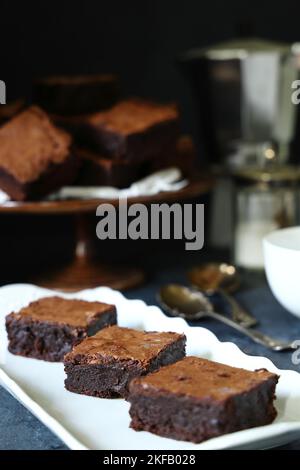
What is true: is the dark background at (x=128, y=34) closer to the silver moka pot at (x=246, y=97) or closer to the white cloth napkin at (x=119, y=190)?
the silver moka pot at (x=246, y=97)

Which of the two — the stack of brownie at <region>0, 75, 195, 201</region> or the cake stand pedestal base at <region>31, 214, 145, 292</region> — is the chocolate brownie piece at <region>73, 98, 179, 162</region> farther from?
the cake stand pedestal base at <region>31, 214, 145, 292</region>

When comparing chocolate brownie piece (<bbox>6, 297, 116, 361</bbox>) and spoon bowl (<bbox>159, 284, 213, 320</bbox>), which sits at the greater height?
chocolate brownie piece (<bbox>6, 297, 116, 361</bbox>)

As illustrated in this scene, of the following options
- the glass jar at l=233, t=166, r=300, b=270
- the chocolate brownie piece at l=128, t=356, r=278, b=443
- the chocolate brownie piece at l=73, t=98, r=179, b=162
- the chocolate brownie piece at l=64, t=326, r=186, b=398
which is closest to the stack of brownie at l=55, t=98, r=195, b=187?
the chocolate brownie piece at l=73, t=98, r=179, b=162

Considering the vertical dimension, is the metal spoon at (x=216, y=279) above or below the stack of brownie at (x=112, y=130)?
below

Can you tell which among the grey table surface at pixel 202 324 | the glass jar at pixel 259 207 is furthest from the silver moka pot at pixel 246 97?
the grey table surface at pixel 202 324

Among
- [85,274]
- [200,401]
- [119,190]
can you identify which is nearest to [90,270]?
[85,274]

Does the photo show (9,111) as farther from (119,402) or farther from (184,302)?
(119,402)
